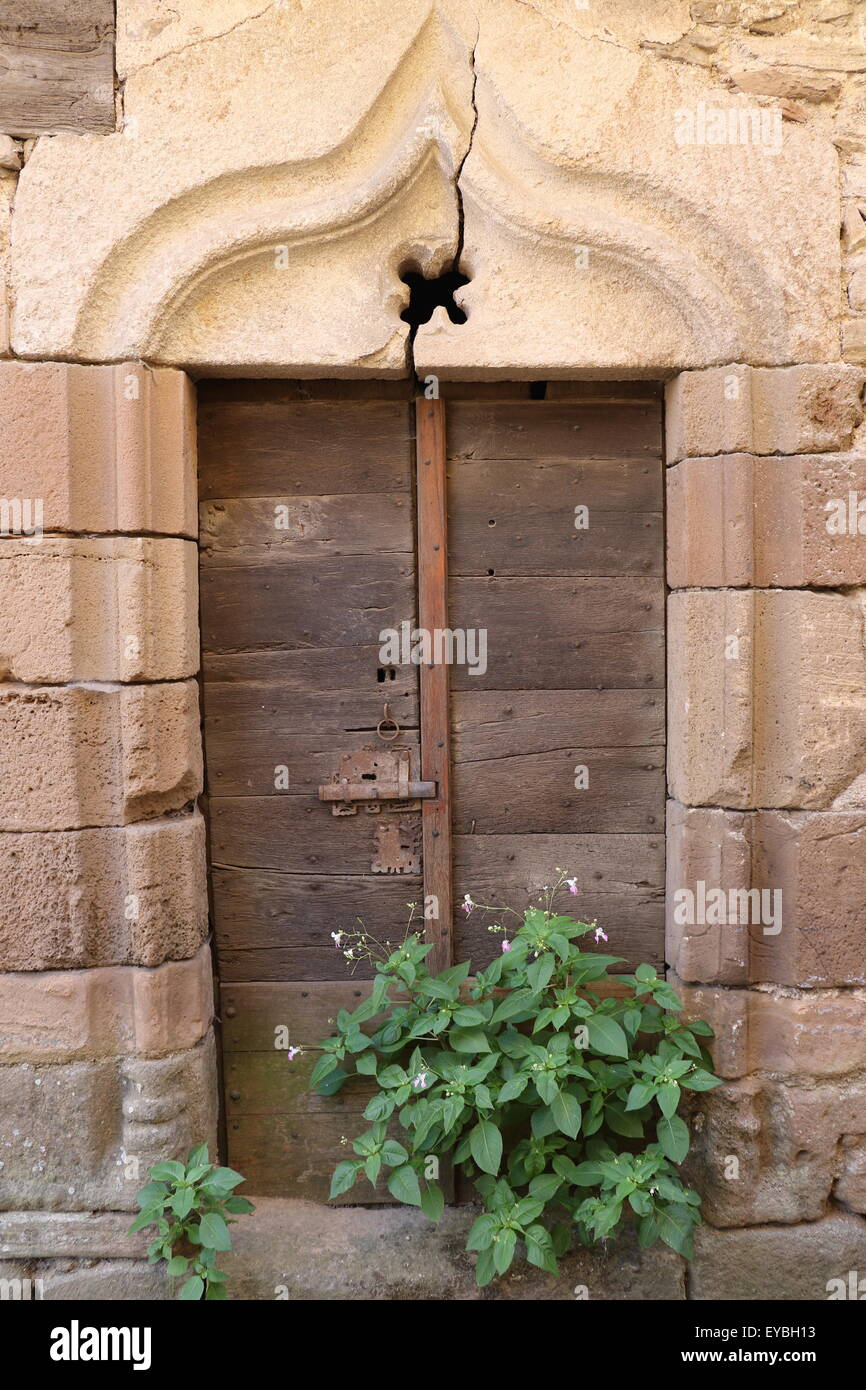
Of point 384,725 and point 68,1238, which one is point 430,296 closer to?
point 384,725

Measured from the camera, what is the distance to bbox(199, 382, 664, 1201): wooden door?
8.96 feet

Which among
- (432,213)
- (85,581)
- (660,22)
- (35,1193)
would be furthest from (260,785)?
(660,22)

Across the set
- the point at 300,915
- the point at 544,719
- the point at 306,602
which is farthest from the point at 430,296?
the point at 300,915

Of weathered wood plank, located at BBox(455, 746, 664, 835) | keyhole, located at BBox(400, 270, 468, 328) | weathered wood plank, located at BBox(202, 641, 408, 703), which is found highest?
keyhole, located at BBox(400, 270, 468, 328)

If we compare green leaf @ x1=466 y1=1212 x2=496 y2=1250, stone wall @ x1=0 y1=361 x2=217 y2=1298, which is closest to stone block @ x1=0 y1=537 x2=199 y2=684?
stone wall @ x1=0 y1=361 x2=217 y2=1298

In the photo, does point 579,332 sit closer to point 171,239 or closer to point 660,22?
point 660,22

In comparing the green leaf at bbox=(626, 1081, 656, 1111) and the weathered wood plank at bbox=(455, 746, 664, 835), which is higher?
the weathered wood plank at bbox=(455, 746, 664, 835)

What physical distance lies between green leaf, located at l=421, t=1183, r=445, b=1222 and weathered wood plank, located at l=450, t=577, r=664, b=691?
4.75ft

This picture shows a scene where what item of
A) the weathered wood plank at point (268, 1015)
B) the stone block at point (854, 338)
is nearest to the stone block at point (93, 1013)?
the weathered wood plank at point (268, 1015)

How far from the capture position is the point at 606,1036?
2377 millimetres

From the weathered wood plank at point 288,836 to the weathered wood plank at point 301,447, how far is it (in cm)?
98

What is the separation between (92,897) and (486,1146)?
1295 mm

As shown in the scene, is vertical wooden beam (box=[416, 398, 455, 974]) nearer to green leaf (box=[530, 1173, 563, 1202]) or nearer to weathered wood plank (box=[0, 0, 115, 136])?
green leaf (box=[530, 1173, 563, 1202])

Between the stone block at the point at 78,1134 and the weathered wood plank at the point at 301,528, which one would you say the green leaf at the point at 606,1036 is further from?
the weathered wood plank at the point at 301,528
